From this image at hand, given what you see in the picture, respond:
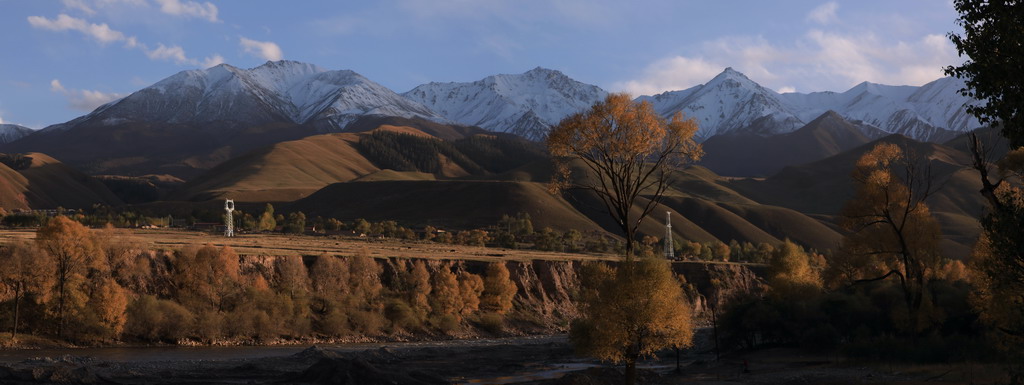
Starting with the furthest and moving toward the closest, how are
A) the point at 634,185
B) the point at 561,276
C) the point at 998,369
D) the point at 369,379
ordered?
the point at 561,276
the point at 369,379
the point at 998,369
the point at 634,185

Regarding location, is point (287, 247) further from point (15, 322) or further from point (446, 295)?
point (15, 322)

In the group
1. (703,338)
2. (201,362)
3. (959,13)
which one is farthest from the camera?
(703,338)

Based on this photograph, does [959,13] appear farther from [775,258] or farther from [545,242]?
[545,242]

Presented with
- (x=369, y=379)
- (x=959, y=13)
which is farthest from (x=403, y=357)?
(x=959, y=13)

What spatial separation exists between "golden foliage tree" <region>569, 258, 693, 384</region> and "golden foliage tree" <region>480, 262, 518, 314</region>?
63.1 metres

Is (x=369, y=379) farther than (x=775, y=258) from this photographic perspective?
No

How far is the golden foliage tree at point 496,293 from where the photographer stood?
3809 inches

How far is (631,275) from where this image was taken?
3281 centimetres

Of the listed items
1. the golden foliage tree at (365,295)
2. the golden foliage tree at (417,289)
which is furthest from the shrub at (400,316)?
the golden foliage tree at (417,289)

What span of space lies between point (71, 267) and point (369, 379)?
121 ft

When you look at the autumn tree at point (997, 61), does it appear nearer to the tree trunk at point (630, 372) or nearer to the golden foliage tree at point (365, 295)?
the tree trunk at point (630, 372)

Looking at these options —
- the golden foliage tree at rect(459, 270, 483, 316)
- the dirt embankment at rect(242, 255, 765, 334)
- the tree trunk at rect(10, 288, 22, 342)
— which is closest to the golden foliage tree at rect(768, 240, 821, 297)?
the dirt embankment at rect(242, 255, 765, 334)

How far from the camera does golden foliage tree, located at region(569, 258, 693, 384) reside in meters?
33.1

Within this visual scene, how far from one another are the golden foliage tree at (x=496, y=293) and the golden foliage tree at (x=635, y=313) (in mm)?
63086
